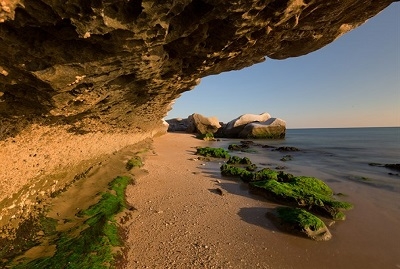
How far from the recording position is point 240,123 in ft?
147

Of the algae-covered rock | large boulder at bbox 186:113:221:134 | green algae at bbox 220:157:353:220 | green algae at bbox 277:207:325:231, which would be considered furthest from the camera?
large boulder at bbox 186:113:221:134

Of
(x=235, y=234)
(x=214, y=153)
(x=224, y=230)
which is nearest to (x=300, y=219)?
(x=235, y=234)

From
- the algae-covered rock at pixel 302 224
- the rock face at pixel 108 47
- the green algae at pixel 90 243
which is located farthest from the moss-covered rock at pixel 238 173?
the green algae at pixel 90 243

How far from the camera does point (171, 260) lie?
5.23m

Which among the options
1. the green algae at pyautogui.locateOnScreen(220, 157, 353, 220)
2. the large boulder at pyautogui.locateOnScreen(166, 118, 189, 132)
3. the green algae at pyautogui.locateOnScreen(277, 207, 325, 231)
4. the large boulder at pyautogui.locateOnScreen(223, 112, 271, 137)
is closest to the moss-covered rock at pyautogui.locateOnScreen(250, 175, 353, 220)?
the green algae at pyautogui.locateOnScreen(220, 157, 353, 220)

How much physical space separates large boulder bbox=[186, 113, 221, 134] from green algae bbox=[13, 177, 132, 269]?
36456mm

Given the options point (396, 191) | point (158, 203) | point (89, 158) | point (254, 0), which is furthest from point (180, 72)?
point (396, 191)

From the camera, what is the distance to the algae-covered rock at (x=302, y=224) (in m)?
6.47

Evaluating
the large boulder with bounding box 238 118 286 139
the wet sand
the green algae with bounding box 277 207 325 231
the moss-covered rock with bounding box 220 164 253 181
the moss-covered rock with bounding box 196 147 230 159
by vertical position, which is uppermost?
the large boulder with bounding box 238 118 286 139

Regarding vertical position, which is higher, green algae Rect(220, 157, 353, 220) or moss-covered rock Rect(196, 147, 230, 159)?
moss-covered rock Rect(196, 147, 230, 159)

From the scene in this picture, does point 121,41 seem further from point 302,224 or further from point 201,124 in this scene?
point 201,124

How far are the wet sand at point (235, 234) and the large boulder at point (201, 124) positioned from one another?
110ft

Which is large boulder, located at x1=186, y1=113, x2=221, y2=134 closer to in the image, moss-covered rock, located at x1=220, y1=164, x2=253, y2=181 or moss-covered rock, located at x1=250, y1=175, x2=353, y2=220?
moss-covered rock, located at x1=220, y1=164, x2=253, y2=181

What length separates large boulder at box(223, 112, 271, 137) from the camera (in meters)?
44.6
